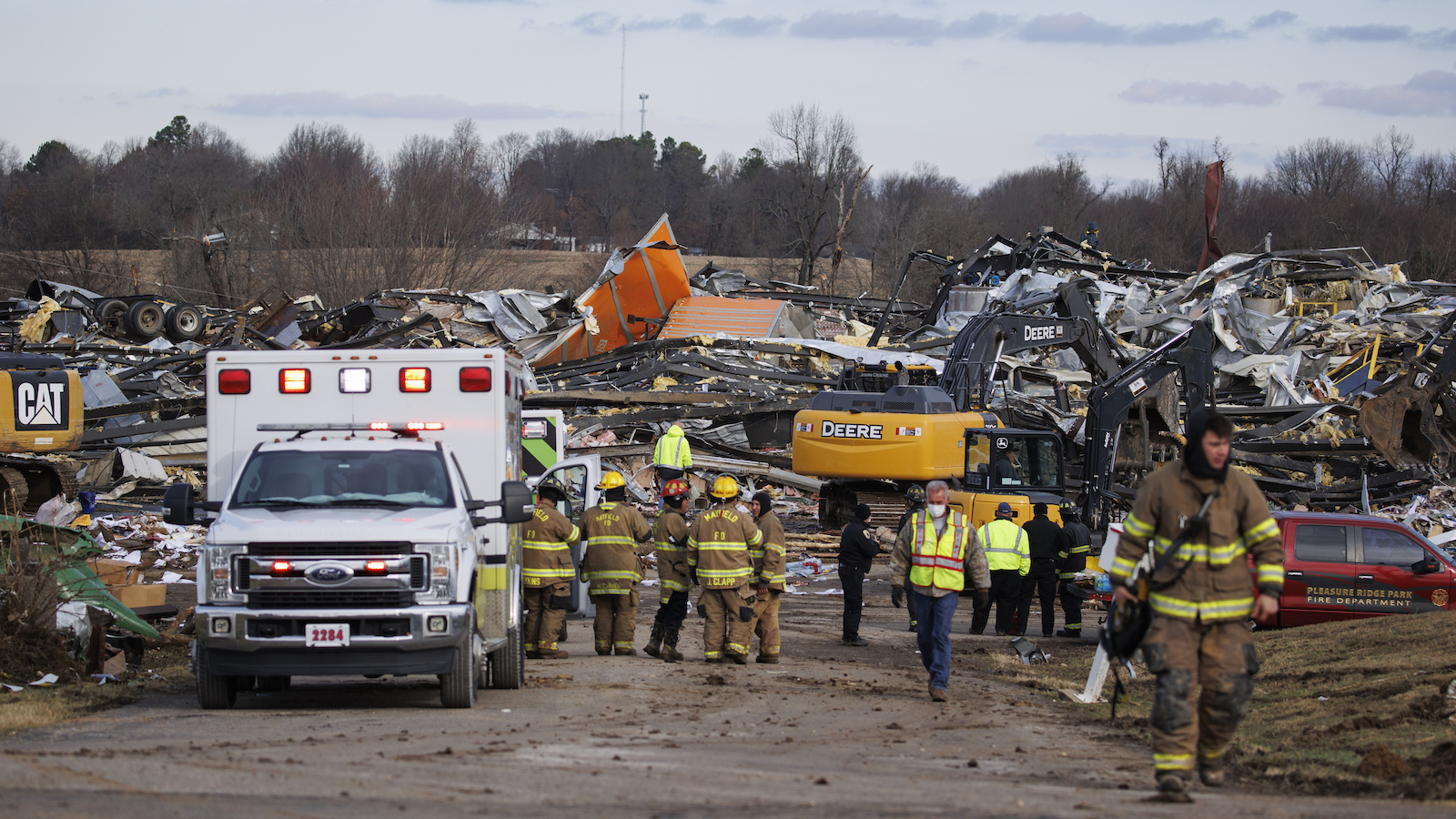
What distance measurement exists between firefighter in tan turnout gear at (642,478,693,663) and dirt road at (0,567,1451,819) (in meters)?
0.88

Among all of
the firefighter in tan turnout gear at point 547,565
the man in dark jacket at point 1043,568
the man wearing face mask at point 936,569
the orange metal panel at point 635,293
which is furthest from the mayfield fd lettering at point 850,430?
the orange metal panel at point 635,293

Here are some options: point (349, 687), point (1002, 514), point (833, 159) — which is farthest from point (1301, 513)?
point (833, 159)

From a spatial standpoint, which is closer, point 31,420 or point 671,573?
point 671,573

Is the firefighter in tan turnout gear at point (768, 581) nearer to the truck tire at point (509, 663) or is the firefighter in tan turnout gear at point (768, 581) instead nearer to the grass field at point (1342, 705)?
the grass field at point (1342, 705)

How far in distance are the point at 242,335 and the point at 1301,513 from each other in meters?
27.2

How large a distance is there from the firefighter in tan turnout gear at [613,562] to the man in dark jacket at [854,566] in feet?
8.51

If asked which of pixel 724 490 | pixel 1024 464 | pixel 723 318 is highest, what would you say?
pixel 723 318

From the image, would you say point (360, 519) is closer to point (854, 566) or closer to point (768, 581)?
point (768, 581)

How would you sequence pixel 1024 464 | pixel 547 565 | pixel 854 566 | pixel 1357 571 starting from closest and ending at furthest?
pixel 547 565, pixel 854 566, pixel 1357 571, pixel 1024 464

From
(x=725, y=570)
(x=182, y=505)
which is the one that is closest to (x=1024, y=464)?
(x=725, y=570)

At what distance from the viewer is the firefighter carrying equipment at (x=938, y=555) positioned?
35.3 feet

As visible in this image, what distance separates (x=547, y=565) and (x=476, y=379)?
2482mm

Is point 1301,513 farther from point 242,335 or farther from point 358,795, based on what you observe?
point 242,335

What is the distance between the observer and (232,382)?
9906 millimetres
